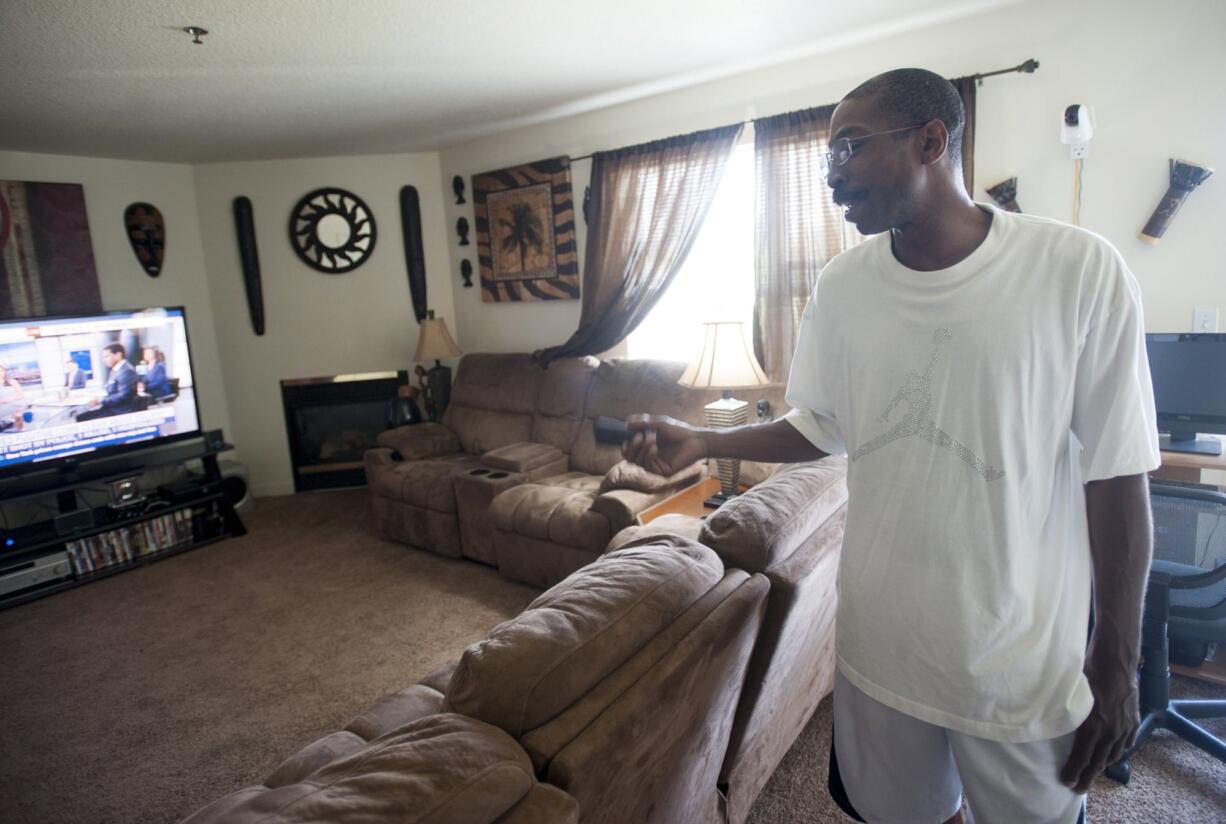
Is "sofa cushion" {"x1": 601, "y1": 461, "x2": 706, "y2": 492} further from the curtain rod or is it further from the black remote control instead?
the curtain rod

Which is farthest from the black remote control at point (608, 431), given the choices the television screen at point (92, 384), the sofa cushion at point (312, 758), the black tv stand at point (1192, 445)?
the television screen at point (92, 384)

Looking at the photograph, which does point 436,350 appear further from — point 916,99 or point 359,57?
point 916,99

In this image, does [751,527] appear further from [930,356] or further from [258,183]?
[258,183]

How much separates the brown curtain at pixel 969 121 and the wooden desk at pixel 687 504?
1.60 m

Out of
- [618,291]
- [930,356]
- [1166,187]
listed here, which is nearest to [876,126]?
[930,356]

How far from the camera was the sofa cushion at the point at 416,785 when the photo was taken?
2.32 feet

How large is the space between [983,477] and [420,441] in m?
3.59

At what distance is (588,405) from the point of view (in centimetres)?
371

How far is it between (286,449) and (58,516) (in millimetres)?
1600

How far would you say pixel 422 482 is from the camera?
11.7ft

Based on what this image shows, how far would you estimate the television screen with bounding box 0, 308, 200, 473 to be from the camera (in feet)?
10.9

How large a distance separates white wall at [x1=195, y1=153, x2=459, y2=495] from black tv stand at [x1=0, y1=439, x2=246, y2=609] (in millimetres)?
875

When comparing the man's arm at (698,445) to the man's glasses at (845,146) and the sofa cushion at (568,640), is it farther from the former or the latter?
the man's glasses at (845,146)

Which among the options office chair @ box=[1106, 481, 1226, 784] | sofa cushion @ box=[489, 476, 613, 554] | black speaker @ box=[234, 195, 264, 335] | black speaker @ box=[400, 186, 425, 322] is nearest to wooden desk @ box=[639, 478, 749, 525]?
sofa cushion @ box=[489, 476, 613, 554]
